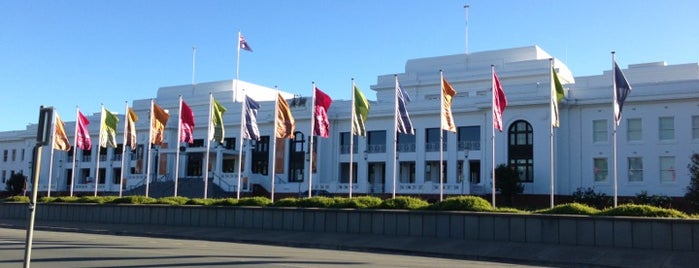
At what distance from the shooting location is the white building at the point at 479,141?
45594 millimetres

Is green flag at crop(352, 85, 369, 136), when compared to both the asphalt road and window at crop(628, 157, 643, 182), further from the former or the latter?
window at crop(628, 157, 643, 182)

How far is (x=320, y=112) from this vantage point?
32375 mm

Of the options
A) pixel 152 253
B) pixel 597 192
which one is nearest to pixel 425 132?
pixel 597 192

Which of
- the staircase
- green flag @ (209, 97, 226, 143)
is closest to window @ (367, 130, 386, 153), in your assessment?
the staircase

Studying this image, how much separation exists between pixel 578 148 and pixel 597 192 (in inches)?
141

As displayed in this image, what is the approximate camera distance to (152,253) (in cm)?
1714

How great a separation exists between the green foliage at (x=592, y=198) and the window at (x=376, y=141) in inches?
644

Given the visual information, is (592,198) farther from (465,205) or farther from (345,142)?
(465,205)

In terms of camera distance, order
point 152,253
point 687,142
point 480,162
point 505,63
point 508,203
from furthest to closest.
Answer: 1. point 505,63
2. point 480,162
3. point 508,203
4. point 687,142
5. point 152,253

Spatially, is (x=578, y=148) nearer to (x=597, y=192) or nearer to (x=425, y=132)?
(x=597, y=192)

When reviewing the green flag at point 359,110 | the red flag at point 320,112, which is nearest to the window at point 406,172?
the red flag at point 320,112

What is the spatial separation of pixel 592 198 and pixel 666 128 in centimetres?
697

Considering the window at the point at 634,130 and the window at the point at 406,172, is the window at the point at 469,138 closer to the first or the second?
the window at the point at 406,172

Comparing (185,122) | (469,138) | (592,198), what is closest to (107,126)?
(185,122)
